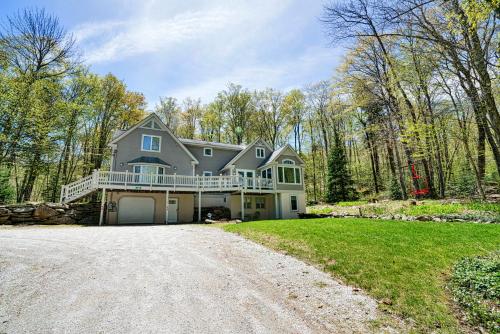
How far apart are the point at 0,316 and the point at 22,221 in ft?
42.5

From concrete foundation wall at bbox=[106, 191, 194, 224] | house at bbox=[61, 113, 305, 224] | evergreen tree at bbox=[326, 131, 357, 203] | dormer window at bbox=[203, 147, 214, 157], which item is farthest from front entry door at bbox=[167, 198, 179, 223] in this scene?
evergreen tree at bbox=[326, 131, 357, 203]

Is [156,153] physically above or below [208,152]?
below

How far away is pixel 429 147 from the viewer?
1599 cm

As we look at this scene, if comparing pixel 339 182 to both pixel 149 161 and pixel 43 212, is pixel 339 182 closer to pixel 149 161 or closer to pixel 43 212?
pixel 149 161

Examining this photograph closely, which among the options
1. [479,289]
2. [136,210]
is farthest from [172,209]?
[479,289]

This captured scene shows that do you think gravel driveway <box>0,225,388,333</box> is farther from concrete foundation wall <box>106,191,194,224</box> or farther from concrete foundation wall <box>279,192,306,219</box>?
concrete foundation wall <box>279,192,306,219</box>

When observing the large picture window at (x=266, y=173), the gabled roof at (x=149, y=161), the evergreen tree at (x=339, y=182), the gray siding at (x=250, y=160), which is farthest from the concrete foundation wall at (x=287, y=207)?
the gabled roof at (x=149, y=161)


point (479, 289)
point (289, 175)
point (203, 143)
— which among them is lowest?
point (479, 289)

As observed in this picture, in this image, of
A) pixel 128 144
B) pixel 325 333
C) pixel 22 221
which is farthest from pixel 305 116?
pixel 325 333

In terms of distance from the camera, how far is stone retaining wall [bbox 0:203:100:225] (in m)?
12.8

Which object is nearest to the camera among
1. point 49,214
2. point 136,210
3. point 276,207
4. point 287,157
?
point 49,214

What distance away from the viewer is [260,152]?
23328 mm

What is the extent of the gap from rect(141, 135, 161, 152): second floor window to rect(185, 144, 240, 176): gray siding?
10.0ft

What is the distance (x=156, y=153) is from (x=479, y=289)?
1894cm
